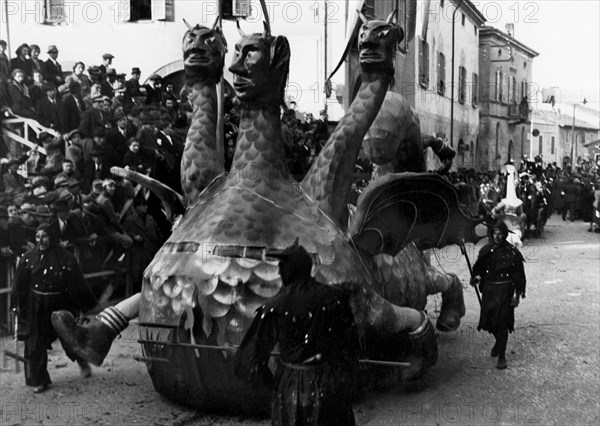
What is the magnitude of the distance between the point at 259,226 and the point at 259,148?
0.59 metres

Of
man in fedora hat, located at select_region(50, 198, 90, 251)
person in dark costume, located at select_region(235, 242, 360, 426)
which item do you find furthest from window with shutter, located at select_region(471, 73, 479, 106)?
person in dark costume, located at select_region(235, 242, 360, 426)

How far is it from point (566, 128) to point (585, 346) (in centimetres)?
1413

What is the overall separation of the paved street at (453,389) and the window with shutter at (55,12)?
584 cm

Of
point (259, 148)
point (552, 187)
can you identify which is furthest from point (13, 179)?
point (552, 187)

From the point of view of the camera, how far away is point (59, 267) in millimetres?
6273

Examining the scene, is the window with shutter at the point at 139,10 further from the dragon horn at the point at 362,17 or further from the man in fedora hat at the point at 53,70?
the dragon horn at the point at 362,17

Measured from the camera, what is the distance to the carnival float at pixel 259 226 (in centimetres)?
514

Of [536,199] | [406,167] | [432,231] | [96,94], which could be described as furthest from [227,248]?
[536,199]

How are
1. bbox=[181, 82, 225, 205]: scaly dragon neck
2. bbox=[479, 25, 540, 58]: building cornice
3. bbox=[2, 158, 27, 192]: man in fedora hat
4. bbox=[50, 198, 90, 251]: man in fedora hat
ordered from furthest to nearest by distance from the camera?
bbox=[479, 25, 540, 58]: building cornice, bbox=[2, 158, 27, 192]: man in fedora hat, bbox=[50, 198, 90, 251]: man in fedora hat, bbox=[181, 82, 225, 205]: scaly dragon neck

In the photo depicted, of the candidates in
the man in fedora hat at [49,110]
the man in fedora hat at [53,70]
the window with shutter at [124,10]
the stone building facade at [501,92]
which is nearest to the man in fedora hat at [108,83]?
the man in fedora hat at [53,70]

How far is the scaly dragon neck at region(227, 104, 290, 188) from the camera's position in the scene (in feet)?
18.0

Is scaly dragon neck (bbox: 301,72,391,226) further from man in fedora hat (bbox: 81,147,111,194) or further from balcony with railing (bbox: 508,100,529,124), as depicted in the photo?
balcony with railing (bbox: 508,100,529,124)

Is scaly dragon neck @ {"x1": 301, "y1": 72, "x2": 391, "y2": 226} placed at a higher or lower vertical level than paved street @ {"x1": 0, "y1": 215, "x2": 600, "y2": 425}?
higher

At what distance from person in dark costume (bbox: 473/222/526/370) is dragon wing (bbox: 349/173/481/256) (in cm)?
80
